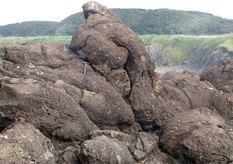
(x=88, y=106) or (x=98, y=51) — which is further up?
(x=98, y=51)

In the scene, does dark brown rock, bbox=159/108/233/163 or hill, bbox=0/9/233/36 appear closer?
dark brown rock, bbox=159/108/233/163

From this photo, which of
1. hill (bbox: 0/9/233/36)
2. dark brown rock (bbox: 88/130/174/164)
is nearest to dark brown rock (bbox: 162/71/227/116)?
dark brown rock (bbox: 88/130/174/164)

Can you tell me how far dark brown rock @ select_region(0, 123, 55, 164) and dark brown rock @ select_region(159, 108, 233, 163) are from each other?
4.76m

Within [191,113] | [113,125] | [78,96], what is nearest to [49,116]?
[78,96]

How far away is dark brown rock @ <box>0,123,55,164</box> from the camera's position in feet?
22.4

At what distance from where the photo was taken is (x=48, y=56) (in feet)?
48.0

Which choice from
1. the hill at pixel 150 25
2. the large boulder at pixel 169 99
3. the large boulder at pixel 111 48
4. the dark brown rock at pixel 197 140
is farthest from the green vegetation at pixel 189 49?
the dark brown rock at pixel 197 140

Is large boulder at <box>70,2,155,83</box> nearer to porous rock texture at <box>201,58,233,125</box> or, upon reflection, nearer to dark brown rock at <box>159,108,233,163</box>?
dark brown rock at <box>159,108,233,163</box>

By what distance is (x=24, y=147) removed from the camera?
7.21 meters

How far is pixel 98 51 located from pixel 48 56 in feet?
9.87

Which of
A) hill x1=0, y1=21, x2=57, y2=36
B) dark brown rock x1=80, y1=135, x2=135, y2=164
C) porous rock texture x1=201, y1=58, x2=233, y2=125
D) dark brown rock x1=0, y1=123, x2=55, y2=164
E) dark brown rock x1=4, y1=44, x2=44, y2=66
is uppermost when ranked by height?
dark brown rock x1=4, y1=44, x2=44, y2=66

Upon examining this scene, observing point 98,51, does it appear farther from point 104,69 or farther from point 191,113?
point 191,113

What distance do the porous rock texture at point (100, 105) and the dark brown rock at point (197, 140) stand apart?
0.13 ft

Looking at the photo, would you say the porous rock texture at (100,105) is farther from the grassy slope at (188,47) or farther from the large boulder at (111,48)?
the grassy slope at (188,47)
